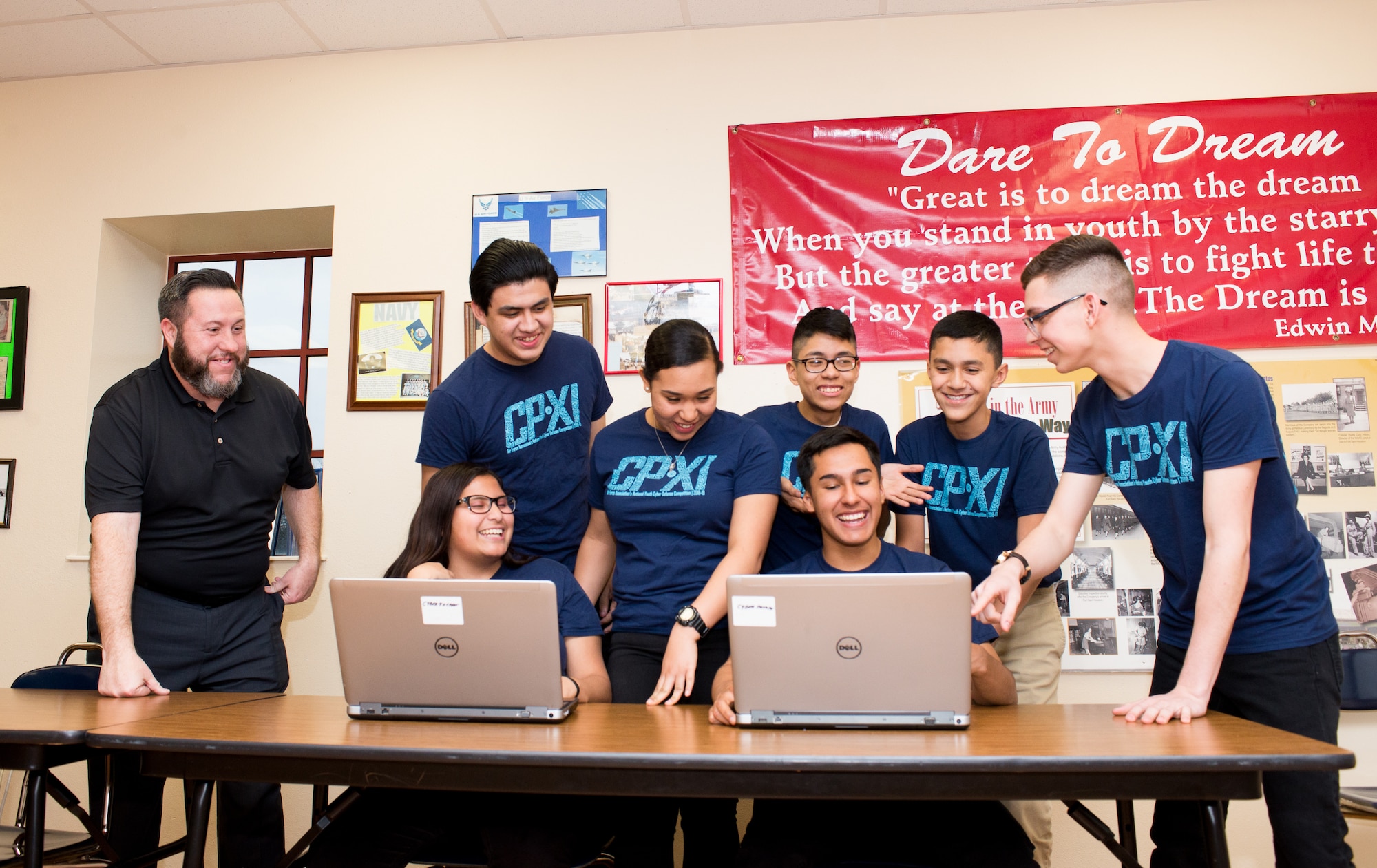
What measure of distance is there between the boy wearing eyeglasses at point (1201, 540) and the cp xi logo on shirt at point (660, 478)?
2.28 feet

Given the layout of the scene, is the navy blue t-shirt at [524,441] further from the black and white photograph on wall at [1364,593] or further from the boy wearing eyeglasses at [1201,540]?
the black and white photograph on wall at [1364,593]

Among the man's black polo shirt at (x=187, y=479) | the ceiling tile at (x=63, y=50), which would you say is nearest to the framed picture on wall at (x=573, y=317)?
the man's black polo shirt at (x=187, y=479)

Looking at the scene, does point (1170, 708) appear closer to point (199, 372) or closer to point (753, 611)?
point (753, 611)

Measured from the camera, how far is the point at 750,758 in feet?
4.04

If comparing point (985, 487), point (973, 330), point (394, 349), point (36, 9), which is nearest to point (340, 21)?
point (36, 9)

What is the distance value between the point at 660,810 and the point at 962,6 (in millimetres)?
2735

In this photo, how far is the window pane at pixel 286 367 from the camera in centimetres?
373

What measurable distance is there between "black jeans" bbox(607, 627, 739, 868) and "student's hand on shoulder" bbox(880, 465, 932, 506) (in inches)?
21.7

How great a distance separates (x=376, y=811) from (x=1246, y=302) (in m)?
2.86

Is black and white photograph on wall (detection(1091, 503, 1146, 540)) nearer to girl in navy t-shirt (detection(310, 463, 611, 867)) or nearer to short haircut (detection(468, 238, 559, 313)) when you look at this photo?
girl in navy t-shirt (detection(310, 463, 611, 867))

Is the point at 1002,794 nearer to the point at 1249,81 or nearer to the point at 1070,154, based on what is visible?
the point at 1070,154

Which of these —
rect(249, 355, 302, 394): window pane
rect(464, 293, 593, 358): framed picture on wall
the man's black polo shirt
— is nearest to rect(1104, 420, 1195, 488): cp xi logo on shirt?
rect(464, 293, 593, 358): framed picture on wall

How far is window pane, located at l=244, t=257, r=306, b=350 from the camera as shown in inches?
149

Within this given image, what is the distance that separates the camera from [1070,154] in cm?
303
